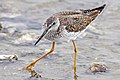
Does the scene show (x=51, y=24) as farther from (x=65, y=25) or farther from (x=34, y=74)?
(x=34, y=74)

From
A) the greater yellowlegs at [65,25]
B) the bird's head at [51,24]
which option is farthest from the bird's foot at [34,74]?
the bird's head at [51,24]

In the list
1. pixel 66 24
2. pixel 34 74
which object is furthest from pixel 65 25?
pixel 34 74

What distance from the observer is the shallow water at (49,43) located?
6.86 m

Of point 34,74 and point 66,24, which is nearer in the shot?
point 34,74

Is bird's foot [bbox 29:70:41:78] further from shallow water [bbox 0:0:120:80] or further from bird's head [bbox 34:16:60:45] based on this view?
bird's head [bbox 34:16:60:45]

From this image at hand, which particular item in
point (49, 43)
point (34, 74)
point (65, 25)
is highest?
point (65, 25)

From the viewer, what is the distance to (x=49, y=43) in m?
8.35

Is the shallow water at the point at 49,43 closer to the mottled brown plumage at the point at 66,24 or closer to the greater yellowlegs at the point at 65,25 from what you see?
the greater yellowlegs at the point at 65,25

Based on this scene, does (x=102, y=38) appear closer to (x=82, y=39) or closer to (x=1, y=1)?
(x=82, y=39)

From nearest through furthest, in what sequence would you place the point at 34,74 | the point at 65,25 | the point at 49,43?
the point at 34,74, the point at 65,25, the point at 49,43

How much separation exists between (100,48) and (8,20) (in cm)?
268

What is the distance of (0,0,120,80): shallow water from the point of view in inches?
270

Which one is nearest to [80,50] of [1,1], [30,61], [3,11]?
[30,61]

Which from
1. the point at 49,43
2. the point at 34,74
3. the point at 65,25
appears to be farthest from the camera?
the point at 49,43
